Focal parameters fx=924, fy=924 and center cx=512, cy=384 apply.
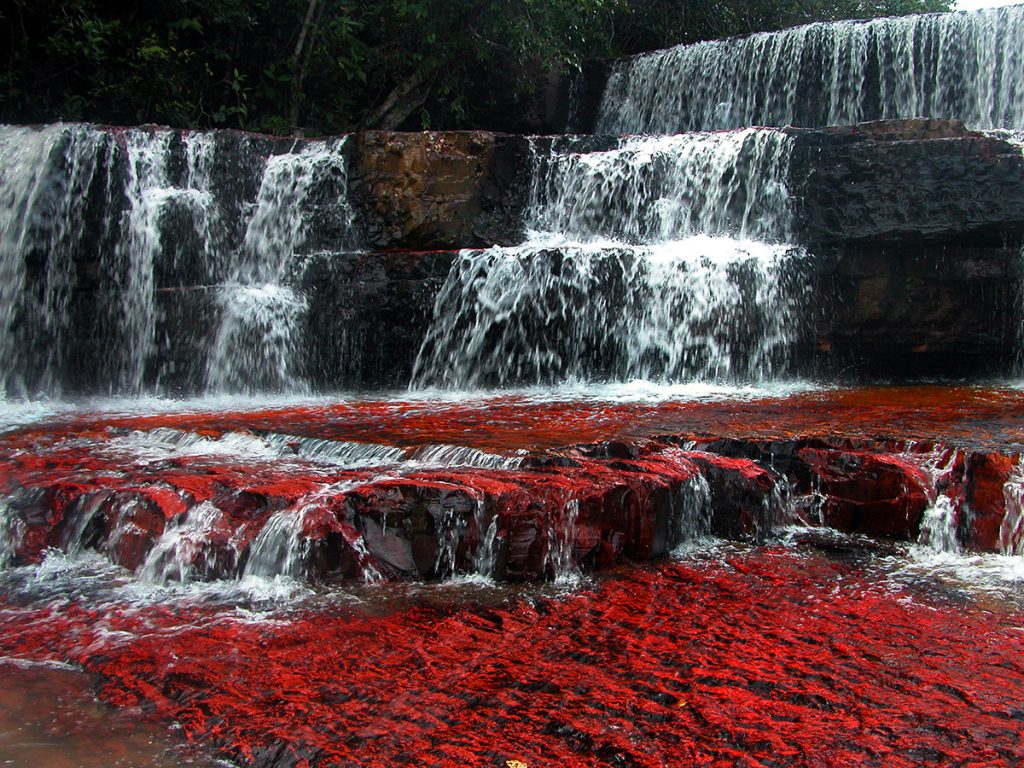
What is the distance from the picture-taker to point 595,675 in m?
3.33

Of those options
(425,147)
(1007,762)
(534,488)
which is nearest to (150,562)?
(534,488)

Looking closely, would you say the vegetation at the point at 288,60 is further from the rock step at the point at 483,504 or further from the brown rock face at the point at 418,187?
the rock step at the point at 483,504

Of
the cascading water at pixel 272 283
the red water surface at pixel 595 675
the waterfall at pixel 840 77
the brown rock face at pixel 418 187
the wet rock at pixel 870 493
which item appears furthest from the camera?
the waterfall at pixel 840 77

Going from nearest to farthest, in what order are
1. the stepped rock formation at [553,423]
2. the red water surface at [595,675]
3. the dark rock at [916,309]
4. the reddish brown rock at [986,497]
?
the red water surface at [595,675] → the stepped rock formation at [553,423] → the reddish brown rock at [986,497] → the dark rock at [916,309]

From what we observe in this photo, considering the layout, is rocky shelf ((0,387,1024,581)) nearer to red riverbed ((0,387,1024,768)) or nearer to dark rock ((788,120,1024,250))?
red riverbed ((0,387,1024,768))

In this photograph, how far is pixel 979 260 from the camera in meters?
8.93

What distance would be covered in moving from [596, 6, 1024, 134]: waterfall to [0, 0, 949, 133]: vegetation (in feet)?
4.68

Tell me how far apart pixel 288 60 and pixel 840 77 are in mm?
7400

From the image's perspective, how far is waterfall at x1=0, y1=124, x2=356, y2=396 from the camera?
31.0 ft

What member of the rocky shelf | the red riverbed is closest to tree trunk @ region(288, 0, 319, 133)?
the rocky shelf

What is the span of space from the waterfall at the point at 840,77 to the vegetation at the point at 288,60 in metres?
1.43

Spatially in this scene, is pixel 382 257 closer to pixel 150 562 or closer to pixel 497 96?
pixel 150 562

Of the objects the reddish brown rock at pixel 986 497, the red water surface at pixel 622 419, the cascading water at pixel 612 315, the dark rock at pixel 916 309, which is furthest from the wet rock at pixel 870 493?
the dark rock at pixel 916 309

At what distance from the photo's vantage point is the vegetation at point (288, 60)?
37.9ft
